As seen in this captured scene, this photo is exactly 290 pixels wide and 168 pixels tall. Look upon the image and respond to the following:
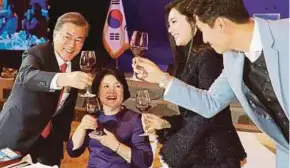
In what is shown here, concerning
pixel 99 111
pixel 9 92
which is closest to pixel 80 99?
pixel 99 111

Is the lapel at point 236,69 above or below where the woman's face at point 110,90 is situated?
above

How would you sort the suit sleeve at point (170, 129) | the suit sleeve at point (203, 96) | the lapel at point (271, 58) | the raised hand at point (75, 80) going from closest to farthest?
1. the lapel at point (271, 58)
2. the suit sleeve at point (203, 96)
3. the suit sleeve at point (170, 129)
4. the raised hand at point (75, 80)

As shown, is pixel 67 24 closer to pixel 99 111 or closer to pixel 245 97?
pixel 99 111

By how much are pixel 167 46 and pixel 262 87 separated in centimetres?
43

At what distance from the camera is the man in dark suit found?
1.93 meters

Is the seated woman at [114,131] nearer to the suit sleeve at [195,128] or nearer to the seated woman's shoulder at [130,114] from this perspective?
the seated woman's shoulder at [130,114]

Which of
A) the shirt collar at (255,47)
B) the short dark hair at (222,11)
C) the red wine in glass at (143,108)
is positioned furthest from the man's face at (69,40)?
the shirt collar at (255,47)

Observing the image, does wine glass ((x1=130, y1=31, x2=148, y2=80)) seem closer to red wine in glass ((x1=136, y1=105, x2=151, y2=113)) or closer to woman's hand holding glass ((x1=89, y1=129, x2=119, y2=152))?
red wine in glass ((x1=136, y1=105, x2=151, y2=113))

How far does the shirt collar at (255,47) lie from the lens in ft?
4.94

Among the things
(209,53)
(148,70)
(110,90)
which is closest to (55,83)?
(110,90)

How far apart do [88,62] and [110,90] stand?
0.15 m

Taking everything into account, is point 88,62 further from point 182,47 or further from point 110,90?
point 182,47

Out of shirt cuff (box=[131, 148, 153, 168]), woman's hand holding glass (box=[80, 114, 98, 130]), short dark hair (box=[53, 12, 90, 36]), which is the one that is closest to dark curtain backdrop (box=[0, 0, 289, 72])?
short dark hair (box=[53, 12, 90, 36])

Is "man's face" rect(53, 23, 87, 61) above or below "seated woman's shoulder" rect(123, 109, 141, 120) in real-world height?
above
